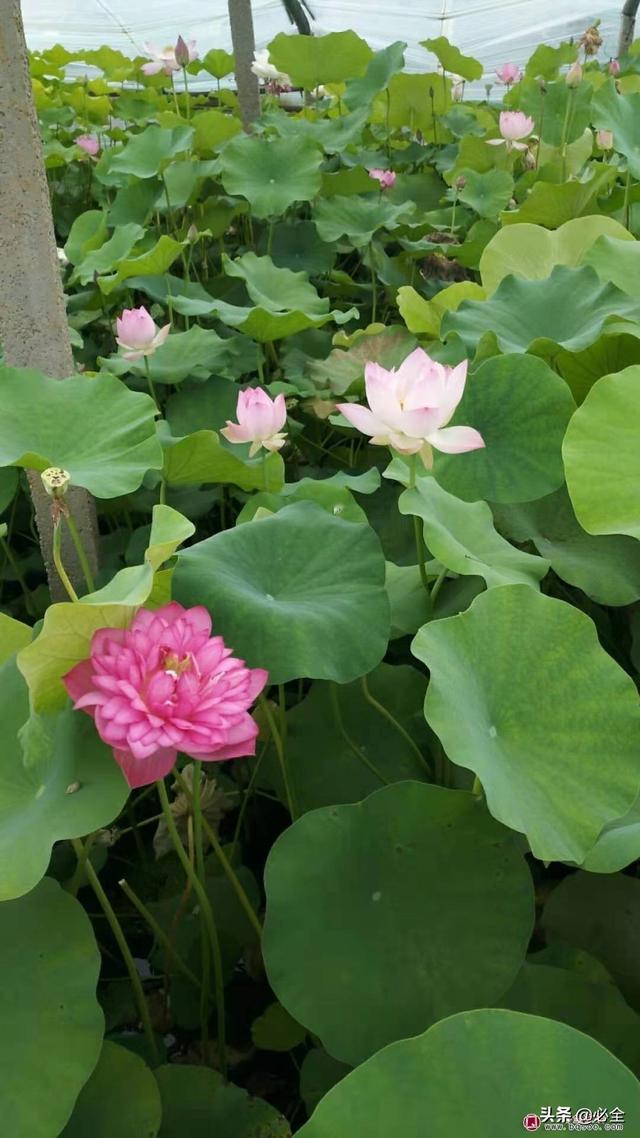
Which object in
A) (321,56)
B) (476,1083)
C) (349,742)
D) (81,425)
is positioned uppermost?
(321,56)

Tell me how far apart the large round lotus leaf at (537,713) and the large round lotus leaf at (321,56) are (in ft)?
7.41

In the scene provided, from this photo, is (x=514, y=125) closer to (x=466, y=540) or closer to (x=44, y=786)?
(x=466, y=540)

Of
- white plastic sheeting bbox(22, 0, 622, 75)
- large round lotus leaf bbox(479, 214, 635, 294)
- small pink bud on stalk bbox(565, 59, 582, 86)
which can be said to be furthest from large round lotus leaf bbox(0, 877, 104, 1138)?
white plastic sheeting bbox(22, 0, 622, 75)

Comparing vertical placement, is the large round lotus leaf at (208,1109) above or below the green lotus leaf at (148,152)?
below

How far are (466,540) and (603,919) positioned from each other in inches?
13.8

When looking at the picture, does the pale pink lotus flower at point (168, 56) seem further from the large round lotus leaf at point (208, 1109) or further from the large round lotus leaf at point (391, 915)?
the large round lotus leaf at point (208, 1109)

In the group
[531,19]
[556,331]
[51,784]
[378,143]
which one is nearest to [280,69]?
[378,143]

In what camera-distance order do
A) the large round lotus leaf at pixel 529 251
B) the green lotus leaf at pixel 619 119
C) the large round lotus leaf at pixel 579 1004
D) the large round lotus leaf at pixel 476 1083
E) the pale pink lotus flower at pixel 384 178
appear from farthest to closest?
the pale pink lotus flower at pixel 384 178
the green lotus leaf at pixel 619 119
the large round lotus leaf at pixel 529 251
the large round lotus leaf at pixel 579 1004
the large round lotus leaf at pixel 476 1083

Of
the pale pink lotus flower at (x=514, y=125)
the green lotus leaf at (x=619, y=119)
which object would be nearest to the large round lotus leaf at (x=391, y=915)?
the green lotus leaf at (x=619, y=119)

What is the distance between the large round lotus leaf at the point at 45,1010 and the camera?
59 cm

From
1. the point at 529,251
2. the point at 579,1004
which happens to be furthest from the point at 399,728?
the point at 529,251

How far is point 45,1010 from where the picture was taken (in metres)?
0.62

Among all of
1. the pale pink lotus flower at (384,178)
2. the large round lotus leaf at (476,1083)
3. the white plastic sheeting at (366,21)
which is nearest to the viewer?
the large round lotus leaf at (476,1083)

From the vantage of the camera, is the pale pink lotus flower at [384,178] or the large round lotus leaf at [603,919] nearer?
the large round lotus leaf at [603,919]
